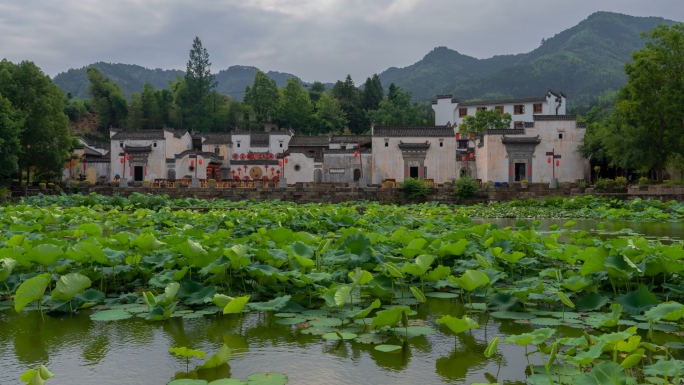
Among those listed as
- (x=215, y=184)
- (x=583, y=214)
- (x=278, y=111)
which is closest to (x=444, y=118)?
(x=278, y=111)

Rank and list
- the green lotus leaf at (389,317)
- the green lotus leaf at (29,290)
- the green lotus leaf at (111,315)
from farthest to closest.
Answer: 1. the green lotus leaf at (111,315)
2. the green lotus leaf at (29,290)
3. the green lotus leaf at (389,317)

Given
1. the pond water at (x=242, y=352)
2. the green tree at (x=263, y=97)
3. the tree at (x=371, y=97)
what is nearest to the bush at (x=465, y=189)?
the pond water at (x=242, y=352)

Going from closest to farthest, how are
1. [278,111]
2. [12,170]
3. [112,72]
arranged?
[12,170]
[278,111]
[112,72]

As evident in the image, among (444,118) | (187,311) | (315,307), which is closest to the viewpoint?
(187,311)

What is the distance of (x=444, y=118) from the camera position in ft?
158

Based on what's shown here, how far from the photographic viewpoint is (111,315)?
9.94 feet

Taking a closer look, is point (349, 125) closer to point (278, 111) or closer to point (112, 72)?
point (278, 111)

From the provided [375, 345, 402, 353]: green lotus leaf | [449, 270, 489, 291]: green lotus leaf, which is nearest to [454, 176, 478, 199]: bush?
[449, 270, 489, 291]: green lotus leaf

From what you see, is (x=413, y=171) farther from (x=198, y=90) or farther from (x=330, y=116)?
(x=198, y=90)

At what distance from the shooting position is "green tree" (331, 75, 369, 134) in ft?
173

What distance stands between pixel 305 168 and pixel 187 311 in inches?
1269

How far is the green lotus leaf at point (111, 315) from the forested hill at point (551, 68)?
79798 mm

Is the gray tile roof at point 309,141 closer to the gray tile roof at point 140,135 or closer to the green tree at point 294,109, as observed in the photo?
the gray tile roof at point 140,135

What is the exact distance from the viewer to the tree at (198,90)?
175 ft
